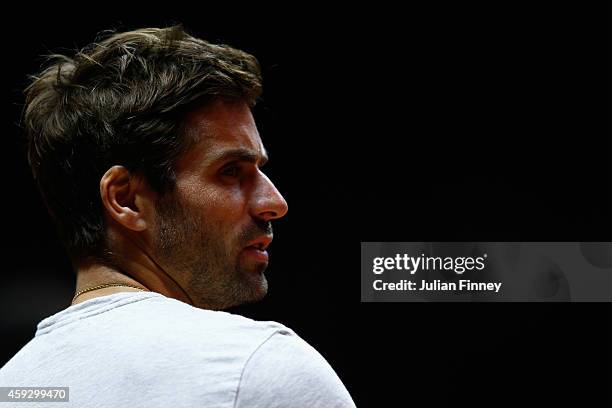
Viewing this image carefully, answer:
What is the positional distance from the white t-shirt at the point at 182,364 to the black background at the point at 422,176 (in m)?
2.07

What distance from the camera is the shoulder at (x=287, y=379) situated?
0.51 meters

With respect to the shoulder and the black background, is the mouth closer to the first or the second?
the shoulder

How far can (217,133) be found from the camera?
0.77m

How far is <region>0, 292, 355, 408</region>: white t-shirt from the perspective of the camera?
0.52m

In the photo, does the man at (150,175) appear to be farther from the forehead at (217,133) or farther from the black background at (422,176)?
the black background at (422,176)

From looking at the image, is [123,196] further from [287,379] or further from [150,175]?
[287,379]

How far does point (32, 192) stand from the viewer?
2.61 metres

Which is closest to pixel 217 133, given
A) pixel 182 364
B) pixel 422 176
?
pixel 182 364

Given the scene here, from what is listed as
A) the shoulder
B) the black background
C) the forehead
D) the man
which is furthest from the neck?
the black background

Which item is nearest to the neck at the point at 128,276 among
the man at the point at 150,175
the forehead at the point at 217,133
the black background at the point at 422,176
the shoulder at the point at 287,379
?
the man at the point at 150,175

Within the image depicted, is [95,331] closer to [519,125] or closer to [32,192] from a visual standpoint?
[32,192]

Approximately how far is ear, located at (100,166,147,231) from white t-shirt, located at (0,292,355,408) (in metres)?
0.14

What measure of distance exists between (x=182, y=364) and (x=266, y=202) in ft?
0.93

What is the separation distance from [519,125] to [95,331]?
2.39 m
